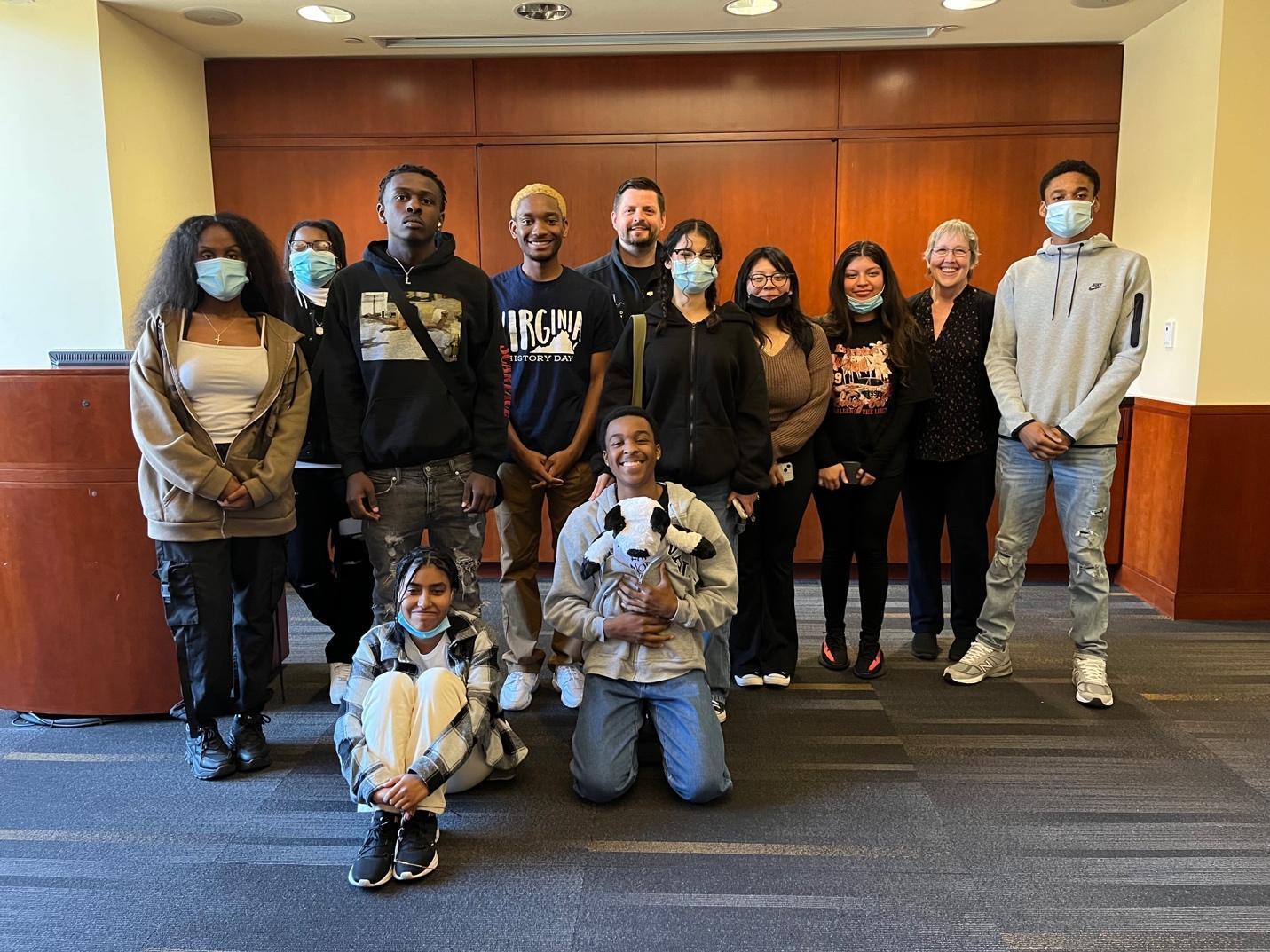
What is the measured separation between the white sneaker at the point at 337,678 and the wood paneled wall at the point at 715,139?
98.1 inches

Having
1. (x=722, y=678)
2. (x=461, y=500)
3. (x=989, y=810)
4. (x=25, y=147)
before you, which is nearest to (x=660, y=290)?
(x=461, y=500)

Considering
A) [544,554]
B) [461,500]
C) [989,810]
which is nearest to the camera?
[989,810]

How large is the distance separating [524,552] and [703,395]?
2.90 feet

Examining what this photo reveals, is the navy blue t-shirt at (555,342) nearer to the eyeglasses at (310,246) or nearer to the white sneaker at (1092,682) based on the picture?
the eyeglasses at (310,246)

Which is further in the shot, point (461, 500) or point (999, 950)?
point (461, 500)

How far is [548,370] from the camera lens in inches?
116

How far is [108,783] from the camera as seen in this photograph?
2.55 metres

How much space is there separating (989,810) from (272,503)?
7.18 feet

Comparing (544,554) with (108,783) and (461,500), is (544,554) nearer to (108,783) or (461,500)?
(461,500)

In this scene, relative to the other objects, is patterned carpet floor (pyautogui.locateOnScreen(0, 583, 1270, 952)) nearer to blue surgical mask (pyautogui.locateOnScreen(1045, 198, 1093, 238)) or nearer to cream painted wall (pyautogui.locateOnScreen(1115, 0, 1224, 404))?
blue surgical mask (pyautogui.locateOnScreen(1045, 198, 1093, 238))

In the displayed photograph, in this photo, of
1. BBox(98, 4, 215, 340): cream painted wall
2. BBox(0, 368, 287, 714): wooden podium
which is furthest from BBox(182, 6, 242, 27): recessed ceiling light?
BBox(0, 368, 287, 714): wooden podium

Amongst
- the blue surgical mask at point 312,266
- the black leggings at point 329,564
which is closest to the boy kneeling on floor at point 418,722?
the black leggings at point 329,564

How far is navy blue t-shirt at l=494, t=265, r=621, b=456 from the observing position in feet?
9.64

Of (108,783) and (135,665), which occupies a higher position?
(135,665)
